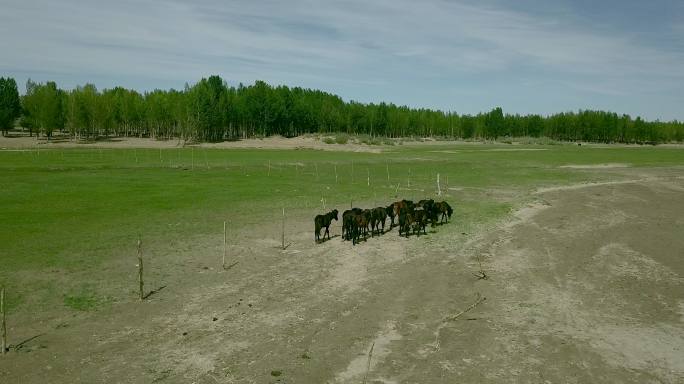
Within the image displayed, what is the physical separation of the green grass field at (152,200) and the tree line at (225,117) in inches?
1966

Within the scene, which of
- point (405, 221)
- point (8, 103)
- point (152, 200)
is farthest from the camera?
point (8, 103)

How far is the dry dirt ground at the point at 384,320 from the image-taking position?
11.0 metres

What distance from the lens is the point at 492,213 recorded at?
31.0 m

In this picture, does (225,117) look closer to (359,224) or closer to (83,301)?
(359,224)

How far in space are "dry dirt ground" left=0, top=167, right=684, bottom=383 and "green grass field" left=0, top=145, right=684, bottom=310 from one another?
254 centimetres

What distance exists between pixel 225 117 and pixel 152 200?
296 ft

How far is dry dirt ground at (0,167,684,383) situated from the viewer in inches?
432

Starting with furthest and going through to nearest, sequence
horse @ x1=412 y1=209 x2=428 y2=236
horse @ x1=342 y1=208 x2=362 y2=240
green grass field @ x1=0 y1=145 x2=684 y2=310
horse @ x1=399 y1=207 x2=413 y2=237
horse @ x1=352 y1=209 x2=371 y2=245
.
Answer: horse @ x1=412 y1=209 x2=428 y2=236 → horse @ x1=399 y1=207 x2=413 y2=237 → horse @ x1=342 y1=208 x2=362 y2=240 → horse @ x1=352 y1=209 x2=371 y2=245 → green grass field @ x1=0 y1=145 x2=684 y2=310

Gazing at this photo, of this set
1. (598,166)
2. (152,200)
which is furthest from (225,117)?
(152,200)

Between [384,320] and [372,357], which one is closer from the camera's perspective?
[372,357]

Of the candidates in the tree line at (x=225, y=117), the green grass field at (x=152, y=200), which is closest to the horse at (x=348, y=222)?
the green grass field at (x=152, y=200)

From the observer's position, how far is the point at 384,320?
1377cm

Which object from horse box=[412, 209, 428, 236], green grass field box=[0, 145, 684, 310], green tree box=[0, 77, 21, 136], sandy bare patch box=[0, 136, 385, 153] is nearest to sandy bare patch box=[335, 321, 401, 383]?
green grass field box=[0, 145, 684, 310]

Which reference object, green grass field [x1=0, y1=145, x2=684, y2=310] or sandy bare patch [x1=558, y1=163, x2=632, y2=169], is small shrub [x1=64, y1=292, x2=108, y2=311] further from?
sandy bare patch [x1=558, y1=163, x2=632, y2=169]
